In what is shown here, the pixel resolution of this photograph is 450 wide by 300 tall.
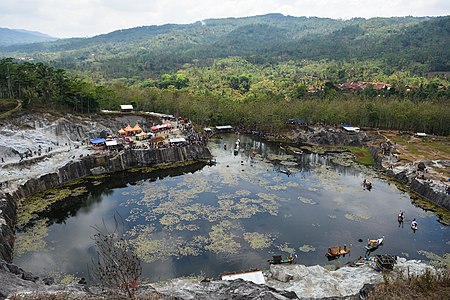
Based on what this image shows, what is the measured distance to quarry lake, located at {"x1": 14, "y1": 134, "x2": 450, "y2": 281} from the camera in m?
39.5

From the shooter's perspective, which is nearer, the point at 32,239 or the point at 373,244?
the point at 32,239

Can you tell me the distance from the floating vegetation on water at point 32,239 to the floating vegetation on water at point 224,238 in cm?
1999

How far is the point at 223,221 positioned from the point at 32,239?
24.5m

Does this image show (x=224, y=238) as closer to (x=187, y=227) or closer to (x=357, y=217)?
(x=187, y=227)

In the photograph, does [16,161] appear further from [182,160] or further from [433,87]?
[433,87]

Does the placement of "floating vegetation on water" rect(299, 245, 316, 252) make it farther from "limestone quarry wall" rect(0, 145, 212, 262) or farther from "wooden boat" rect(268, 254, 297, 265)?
"limestone quarry wall" rect(0, 145, 212, 262)

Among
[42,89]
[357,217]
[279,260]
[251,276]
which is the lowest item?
[357,217]

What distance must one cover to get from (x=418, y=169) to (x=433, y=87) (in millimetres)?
86742

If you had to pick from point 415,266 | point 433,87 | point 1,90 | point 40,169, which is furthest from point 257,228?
point 433,87

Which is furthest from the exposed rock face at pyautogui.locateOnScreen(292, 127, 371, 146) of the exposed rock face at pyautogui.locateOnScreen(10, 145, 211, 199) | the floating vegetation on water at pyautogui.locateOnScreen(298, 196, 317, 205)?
the floating vegetation on water at pyautogui.locateOnScreen(298, 196, 317, 205)

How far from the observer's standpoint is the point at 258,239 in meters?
43.8

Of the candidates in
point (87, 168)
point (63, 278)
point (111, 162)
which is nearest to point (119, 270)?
point (63, 278)

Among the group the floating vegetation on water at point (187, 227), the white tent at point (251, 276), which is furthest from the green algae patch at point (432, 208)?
the floating vegetation on water at point (187, 227)

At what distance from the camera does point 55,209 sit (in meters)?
50.6
